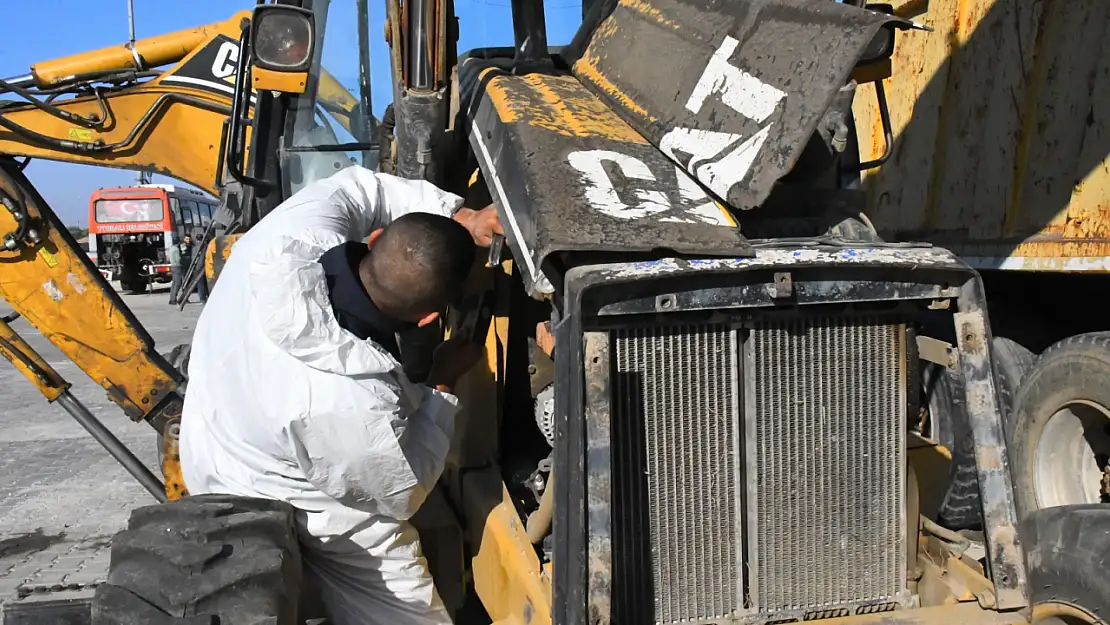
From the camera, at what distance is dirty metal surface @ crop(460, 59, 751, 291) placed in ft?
6.81

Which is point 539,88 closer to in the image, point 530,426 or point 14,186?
point 530,426

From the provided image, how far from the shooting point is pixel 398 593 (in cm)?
270

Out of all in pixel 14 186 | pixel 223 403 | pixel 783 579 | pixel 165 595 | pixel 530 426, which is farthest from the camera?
pixel 14 186

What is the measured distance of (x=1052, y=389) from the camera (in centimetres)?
392

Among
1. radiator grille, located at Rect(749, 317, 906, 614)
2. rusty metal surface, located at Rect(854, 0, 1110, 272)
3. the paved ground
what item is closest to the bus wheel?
the paved ground

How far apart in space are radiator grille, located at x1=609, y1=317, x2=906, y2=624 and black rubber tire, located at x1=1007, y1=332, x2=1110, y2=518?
165 centimetres

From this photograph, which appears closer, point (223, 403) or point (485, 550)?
point (223, 403)

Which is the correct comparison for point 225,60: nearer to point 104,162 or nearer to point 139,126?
point 139,126

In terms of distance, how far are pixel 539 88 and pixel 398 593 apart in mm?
1618

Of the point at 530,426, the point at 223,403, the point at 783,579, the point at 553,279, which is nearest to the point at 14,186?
the point at 223,403

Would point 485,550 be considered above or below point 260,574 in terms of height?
below

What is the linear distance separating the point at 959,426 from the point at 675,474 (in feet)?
7.54

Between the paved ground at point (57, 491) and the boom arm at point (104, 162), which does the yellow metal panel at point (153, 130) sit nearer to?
the boom arm at point (104, 162)

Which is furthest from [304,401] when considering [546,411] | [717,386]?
[717,386]
